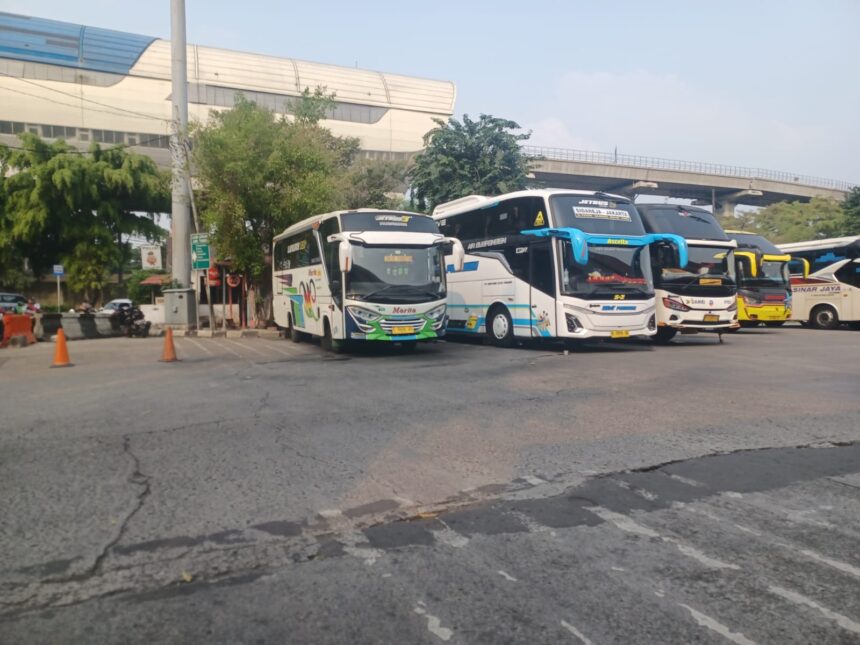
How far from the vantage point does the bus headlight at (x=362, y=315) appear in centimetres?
1432

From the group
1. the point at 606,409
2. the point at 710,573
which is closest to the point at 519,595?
the point at 710,573

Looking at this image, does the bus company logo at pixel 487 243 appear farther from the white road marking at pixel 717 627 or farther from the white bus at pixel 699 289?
the white road marking at pixel 717 627

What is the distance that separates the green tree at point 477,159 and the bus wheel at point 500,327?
37.6 feet

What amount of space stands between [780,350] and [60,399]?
14.1 meters

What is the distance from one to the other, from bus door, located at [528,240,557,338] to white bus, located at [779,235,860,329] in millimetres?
14632

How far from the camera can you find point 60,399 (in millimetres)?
9125

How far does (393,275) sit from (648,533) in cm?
1109

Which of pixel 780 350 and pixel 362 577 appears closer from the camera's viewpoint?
pixel 362 577

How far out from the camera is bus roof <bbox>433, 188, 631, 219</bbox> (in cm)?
1566

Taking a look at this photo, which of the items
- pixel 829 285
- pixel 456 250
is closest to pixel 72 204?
pixel 456 250

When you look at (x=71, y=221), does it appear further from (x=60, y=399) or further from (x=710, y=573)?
(x=710, y=573)

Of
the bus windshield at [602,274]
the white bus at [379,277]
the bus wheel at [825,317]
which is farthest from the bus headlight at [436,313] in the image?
the bus wheel at [825,317]

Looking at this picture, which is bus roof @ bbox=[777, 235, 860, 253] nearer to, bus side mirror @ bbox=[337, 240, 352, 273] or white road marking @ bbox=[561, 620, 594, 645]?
bus side mirror @ bbox=[337, 240, 352, 273]

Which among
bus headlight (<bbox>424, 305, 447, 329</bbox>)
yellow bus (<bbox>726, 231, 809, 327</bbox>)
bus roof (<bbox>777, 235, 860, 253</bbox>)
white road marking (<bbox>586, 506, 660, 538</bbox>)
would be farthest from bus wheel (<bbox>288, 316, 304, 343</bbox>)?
bus roof (<bbox>777, 235, 860, 253</bbox>)
